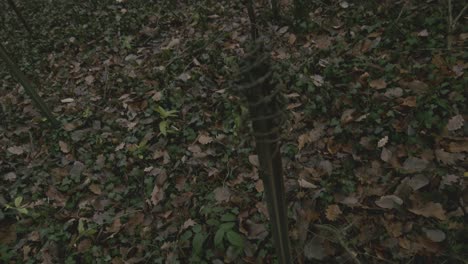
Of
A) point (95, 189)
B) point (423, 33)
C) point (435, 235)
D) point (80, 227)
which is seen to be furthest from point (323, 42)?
point (80, 227)

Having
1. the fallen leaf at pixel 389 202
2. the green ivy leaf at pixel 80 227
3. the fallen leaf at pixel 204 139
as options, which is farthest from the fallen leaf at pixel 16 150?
the fallen leaf at pixel 389 202

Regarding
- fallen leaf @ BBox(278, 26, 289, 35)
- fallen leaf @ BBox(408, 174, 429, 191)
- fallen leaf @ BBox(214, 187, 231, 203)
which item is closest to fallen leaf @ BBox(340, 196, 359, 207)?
fallen leaf @ BBox(408, 174, 429, 191)

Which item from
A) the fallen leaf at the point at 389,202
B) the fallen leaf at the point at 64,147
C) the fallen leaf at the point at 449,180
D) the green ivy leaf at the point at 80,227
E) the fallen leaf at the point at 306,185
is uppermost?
the fallen leaf at the point at 64,147

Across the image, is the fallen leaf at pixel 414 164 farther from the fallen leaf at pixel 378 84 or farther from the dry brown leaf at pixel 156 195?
the dry brown leaf at pixel 156 195

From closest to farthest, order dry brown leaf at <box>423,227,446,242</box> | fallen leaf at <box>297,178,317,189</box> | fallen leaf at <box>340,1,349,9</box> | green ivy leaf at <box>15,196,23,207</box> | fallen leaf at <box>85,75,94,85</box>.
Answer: dry brown leaf at <box>423,227,446,242</box>, fallen leaf at <box>297,178,317,189</box>, green ivy leaf at <box>15,196,23,207</box>, fallen leaf at <box>340,1,349,9</box>, fallen leaf at <box>85,75,94,85</box>

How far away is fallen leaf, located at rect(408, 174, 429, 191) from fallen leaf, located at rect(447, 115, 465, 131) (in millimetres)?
459

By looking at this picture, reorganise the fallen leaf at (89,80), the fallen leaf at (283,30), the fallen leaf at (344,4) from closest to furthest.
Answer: the fallen leaf at (344,4)
the fallen leaf at (283,30)
the fallen leaf at (89,80)

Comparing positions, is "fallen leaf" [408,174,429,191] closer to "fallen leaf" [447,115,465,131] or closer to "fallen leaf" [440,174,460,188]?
"fallen leaf" [440,174,460,188]

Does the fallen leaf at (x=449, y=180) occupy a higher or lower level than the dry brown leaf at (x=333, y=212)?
higher

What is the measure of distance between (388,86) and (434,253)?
1.40 m

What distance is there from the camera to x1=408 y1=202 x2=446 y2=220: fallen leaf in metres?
1.96

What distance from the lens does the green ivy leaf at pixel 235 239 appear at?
216cm

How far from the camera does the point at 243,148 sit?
288 centimetres

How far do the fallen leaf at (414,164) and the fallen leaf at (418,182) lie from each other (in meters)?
0.07
